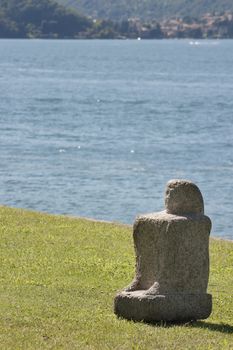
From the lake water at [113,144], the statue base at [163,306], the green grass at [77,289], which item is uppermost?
the statue base at [163,306]

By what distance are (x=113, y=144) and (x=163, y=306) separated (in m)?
36.3

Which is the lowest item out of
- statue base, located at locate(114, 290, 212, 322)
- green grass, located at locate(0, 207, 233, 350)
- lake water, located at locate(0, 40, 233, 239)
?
lake water, located at locate(0, 40, 233, 239)

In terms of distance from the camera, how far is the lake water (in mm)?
33125

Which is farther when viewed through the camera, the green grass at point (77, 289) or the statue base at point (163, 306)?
the statue base at point (163, 306)

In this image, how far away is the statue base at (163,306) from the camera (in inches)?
480

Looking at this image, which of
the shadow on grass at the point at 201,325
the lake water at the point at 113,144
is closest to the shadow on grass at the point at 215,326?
the shadow on grass at the point at 201,325

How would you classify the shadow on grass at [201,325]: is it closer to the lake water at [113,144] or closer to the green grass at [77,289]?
the green grass at [77,289]

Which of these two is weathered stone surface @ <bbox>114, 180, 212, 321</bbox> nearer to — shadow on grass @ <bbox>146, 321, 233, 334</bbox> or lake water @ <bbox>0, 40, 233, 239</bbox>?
shadow on grass @ <bbox>146, 321, 233, 334</bbox>

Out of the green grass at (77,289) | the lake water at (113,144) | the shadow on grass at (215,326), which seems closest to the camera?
the green grass at (77,289)

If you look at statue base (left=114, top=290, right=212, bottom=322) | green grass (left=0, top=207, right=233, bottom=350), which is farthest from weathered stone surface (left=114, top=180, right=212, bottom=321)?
green grass (left=0, top=207, right=233, bottom=350)

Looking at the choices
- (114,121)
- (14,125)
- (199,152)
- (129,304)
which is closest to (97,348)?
(129,304)

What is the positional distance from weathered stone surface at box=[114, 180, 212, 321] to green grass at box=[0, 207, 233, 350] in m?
0.15

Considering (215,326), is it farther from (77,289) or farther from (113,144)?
(113,144)

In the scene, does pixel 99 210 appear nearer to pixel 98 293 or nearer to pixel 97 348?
pixel 98 293
